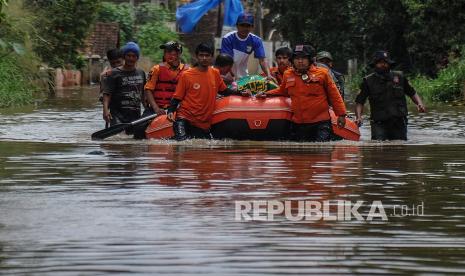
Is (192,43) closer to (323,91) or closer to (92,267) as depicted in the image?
(323,91)

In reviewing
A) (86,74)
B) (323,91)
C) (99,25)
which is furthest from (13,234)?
(99,25)

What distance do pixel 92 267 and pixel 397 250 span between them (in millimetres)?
1819

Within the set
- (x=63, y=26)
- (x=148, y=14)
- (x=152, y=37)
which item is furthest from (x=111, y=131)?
(x=148, y=14)

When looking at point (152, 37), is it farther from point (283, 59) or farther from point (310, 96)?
point (310, 96)

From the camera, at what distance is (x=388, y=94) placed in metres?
16.4

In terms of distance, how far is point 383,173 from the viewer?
11.9 m

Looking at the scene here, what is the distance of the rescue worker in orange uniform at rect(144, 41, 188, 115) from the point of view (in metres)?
17.1

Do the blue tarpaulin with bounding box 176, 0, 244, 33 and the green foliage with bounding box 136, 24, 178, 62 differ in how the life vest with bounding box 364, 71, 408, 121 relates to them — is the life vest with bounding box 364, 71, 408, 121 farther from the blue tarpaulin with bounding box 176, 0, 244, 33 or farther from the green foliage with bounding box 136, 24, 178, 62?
the blue tarpaulin with bounding box 176, 0, 244, 33

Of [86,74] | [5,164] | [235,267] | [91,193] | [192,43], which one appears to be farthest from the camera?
[192,43]

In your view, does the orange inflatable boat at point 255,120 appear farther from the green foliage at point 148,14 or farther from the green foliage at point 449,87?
the green foliage at point 148,14

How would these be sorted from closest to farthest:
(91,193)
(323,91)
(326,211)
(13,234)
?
(13,234)
(326,211)
(91,193)
(323,91)

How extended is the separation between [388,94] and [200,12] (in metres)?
45.4

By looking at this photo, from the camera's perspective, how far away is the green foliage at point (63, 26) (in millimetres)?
36750

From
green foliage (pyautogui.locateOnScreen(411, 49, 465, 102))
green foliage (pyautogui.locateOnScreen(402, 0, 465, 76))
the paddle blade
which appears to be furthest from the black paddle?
green foliage (pyautogui.locateOnScreen(402, 0, 465, 76))
